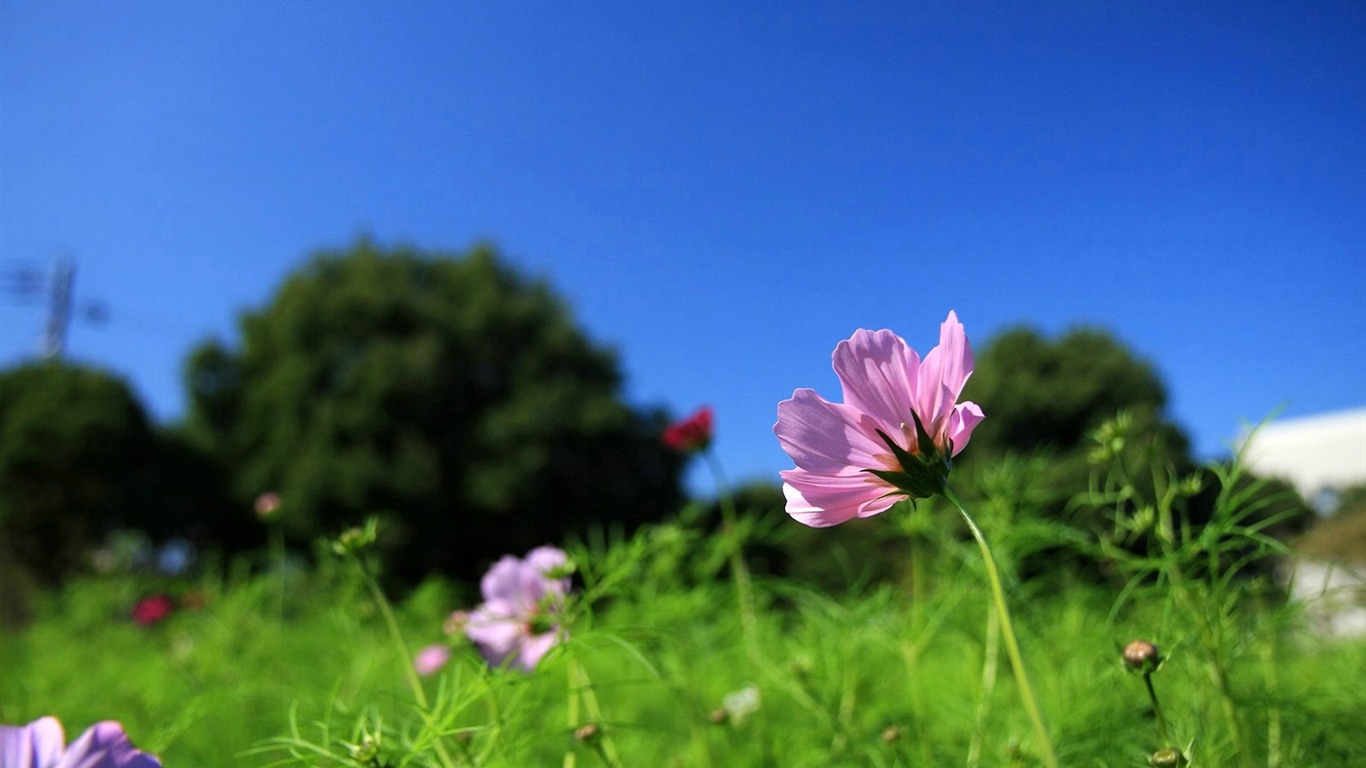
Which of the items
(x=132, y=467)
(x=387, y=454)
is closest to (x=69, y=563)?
(x=132, y=467)

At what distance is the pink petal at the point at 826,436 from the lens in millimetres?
336

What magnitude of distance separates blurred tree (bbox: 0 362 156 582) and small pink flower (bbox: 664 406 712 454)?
25.8 ft

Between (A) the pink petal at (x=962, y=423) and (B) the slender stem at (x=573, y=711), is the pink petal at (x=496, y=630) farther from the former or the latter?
(A) the pink petal at (x=962, y=423)

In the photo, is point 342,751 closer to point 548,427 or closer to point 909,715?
point 909,715

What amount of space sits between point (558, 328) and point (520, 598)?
29.3 feet

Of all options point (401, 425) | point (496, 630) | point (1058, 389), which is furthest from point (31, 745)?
point (401, 425)

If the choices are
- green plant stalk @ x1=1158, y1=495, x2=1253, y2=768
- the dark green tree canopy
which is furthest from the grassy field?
the dark green tree canopy

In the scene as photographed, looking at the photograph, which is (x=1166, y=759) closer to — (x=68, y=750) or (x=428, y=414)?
(x=68, y=750)

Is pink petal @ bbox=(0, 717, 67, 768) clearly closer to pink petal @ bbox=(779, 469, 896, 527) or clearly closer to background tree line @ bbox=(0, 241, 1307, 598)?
pink petal @ bbox=(779, 469, 896, 527)

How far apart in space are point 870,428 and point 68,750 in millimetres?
344

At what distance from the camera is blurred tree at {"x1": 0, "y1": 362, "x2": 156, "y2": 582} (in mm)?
7500

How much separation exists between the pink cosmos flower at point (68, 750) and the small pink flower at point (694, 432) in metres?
0.84

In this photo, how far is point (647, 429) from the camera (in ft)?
30.6

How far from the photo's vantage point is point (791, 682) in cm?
80
